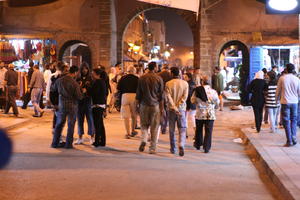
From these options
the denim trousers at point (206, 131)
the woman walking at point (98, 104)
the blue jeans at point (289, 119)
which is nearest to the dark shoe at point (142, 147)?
the woman walking at point (98, 104)

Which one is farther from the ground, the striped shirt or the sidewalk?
the striped shirt

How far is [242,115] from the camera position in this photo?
18859mm

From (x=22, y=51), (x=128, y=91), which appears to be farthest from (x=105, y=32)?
(x=128, y=91)

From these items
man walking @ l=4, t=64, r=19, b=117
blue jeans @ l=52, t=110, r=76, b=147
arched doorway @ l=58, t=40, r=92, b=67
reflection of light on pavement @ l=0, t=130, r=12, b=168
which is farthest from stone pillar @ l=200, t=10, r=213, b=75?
blue jeans @ l=52, t=110, r=76, b=147

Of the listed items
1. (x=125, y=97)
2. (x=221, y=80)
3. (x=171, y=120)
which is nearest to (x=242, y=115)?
(x=221, y=80)

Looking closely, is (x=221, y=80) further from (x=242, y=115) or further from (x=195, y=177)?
(x=195, y=177)

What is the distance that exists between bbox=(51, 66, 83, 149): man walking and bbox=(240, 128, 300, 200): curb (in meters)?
3.89

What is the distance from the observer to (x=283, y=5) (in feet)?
24.7

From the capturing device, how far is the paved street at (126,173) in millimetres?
6785

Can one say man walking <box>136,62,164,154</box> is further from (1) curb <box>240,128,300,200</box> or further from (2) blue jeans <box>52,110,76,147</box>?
(1) curb <box>240,128,300,200</box>

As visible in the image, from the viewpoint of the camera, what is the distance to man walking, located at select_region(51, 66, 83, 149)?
10.3 metres

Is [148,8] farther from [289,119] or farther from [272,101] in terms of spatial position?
[289,119]

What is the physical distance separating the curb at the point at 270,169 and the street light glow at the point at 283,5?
2591 millimetres

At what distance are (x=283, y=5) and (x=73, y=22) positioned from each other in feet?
63.0
